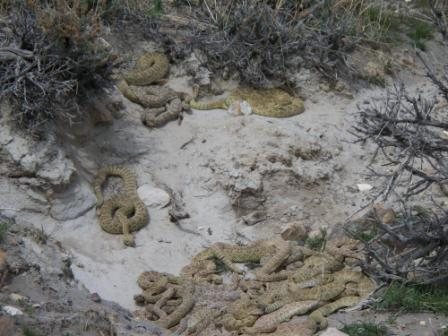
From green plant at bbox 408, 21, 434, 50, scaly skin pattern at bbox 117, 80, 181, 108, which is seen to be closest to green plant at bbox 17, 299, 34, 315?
scaly skin pattern at bbox 117, 80, 181, 108

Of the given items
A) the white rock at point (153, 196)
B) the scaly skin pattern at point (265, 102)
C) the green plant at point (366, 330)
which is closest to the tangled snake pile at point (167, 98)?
the scaly skin pattern at point (265, 102)

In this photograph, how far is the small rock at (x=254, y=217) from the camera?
29.7 ft

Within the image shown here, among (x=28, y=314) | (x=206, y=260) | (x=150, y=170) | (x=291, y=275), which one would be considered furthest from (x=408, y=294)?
(x=150, y=170)

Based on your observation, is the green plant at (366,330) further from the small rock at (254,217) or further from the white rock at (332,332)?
the small rock at (254,217)

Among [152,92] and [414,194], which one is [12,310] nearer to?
[414,194]

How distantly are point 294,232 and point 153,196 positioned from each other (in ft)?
5.42

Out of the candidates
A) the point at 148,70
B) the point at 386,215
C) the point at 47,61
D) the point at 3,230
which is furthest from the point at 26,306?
the point at 148,70

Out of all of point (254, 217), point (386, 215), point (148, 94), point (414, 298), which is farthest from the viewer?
point (148, 94)

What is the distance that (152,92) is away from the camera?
10.3m

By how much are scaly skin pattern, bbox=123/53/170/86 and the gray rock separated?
189 cm

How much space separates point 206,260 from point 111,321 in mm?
1911

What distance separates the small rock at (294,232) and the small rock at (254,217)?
0.45 metres

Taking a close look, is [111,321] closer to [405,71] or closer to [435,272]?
[435,272]

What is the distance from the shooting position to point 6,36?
29.1 ft
